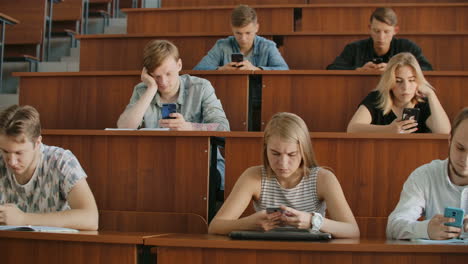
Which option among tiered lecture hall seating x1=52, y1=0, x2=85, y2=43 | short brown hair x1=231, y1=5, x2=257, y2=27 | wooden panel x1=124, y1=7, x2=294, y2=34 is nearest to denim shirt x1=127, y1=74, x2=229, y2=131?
short brown hair x1=231, y1=5, x2=257, y2=27

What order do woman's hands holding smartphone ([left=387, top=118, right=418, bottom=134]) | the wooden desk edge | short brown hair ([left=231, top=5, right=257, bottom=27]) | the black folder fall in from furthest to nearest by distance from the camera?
short brown hair ([left=231, top=5, right=257, bottom=27]) → woman's hands holding smartphone ([left=387, top=118, right=418, bottom=134]) → the black folder → the wooden desk edge

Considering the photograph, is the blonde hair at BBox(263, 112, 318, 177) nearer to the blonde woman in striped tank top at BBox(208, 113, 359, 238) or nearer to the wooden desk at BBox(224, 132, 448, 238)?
the blonde woman in striped tank top at BBox(208, 113, 359, 238)

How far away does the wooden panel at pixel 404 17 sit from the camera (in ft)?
13.1

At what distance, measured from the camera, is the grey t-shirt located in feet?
6.48

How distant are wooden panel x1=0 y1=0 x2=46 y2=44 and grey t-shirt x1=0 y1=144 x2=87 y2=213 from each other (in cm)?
284

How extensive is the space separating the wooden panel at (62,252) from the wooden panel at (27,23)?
3.39 metres

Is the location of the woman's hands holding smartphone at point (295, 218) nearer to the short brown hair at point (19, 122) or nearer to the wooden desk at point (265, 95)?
the short brown hair at point (19, 122)

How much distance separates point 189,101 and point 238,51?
31.1 inches

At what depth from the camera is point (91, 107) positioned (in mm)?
3008

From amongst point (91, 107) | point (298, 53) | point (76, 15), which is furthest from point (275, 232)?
point (76, 15)

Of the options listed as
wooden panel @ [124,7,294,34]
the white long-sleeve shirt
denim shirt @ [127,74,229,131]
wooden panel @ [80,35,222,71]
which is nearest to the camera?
the white long-sleeve shirt

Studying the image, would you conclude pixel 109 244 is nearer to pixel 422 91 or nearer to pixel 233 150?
pixel 233 150

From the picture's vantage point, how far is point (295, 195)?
192 centimetres

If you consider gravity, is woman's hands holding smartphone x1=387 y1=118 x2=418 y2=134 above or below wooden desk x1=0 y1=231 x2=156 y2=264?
above
